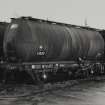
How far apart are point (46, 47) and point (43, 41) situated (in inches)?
16.0

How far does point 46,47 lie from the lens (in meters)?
13.7

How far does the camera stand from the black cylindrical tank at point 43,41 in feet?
42.5

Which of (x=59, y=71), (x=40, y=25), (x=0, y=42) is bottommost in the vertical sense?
(x=59, y=71)

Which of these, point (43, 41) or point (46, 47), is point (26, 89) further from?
point (43, 41)

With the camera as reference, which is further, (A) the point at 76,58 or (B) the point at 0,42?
(A) the point at 76,58

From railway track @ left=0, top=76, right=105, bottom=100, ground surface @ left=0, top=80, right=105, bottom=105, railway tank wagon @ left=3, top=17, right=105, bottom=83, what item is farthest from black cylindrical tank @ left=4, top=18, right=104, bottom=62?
ground surface @ left=0, top=80, right=105, bottom=105

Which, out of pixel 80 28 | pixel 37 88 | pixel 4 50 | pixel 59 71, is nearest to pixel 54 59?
pixel 59 71

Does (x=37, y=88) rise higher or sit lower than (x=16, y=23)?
lower

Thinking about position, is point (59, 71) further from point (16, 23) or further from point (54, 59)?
point (16, 23)

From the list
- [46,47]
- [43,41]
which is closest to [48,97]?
[46,47]

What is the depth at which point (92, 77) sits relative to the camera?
18531mm

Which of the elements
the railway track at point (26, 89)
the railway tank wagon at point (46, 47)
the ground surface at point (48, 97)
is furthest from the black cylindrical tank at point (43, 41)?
the ground surface at point (48, 97)

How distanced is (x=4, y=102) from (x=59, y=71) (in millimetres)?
5641

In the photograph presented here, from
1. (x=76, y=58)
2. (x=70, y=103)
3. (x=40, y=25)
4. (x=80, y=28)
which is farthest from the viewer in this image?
(x=80, y=28)
